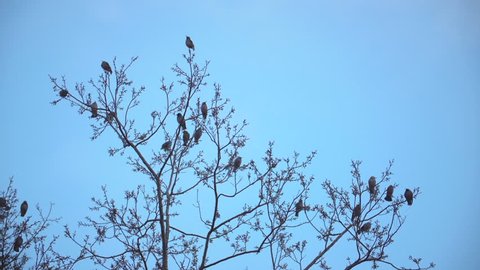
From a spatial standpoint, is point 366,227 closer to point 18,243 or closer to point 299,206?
point 299,206

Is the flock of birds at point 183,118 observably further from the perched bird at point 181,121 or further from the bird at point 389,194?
the bird at point 389,194

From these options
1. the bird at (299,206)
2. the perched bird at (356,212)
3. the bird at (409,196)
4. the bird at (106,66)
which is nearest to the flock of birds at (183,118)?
the bird at (106,66)

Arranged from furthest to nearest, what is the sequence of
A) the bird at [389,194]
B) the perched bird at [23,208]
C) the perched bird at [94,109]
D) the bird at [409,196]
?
1. the perched bird at [23,208]
2. the perched bird at [94,109]
3. the bird at [409,196]
4. the bird at [389,194]

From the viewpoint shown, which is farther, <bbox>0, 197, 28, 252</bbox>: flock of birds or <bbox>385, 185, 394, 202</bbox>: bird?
<bbox>0, 197, 28, 252</bbox>: flock of birds

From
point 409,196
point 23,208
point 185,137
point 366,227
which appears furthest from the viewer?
point 23,208

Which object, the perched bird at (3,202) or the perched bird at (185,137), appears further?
the perched bird at (3,202)

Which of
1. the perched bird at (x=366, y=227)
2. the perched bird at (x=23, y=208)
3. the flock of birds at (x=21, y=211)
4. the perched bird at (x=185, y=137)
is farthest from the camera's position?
the perched bird at (x=23, y=208)

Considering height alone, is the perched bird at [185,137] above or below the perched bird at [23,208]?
above

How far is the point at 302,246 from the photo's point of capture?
6.47m

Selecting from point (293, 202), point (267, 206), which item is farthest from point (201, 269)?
point (293, 202)

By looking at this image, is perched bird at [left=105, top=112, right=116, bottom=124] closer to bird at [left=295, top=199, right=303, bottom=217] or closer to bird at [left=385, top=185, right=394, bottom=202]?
bird at [left=295, top=199, right=303, bottom=217]

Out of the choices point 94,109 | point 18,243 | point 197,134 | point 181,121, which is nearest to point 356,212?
point 197,134

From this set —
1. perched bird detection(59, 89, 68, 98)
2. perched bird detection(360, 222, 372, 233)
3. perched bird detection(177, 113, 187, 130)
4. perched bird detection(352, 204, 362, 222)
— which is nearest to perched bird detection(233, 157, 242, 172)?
perched bird detection(177, 113, 187, 130)

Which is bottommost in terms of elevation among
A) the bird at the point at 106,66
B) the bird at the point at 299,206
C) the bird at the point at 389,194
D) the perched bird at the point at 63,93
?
the bird at the point at 299,206
